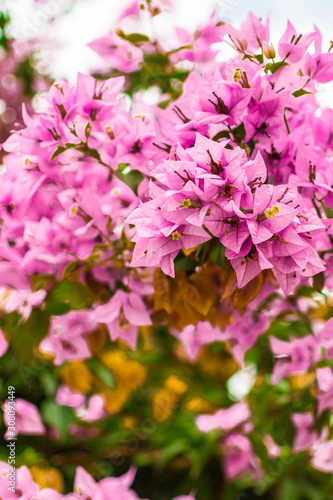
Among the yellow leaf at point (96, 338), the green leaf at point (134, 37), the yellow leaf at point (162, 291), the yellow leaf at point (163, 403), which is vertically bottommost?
the yellow leaf at point (163, 403)

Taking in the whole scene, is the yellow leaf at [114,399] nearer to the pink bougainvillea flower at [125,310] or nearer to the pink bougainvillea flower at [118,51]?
the pink bougainvillea flower at [125,310]

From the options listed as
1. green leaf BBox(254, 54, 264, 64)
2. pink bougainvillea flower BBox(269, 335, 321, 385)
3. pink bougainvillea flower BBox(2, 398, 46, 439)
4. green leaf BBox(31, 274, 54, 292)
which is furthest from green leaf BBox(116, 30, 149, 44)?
pink bougainvillea flower BBox(2, 398, 46, 439)

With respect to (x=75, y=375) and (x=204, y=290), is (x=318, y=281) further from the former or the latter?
(x=75, y=375)

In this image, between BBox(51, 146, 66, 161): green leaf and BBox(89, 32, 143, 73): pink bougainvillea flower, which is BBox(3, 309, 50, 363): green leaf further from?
BBox(89, 32, 143, 73): pink bougainvillea flower

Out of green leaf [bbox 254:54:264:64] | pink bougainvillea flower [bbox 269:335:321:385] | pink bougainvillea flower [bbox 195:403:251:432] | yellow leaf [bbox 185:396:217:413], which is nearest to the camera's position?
green leaf [bbox 254:54:264:64]

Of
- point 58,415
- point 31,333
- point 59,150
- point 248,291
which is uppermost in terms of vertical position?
point 59,150

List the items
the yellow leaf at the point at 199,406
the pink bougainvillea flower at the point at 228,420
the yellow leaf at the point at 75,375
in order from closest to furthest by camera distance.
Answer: the pink bougainvillea flower at the point at 228,420 < the yellow leaf at the point at 75,375 < the yellow leaf at the point at 199,406

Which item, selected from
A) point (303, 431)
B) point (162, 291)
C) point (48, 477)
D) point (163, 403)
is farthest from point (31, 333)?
point (163, 403)

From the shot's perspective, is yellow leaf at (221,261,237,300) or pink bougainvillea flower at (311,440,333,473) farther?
pink bougainvillea flower at (311,440,333,473)

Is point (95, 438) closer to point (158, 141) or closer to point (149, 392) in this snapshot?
point (149, 392)

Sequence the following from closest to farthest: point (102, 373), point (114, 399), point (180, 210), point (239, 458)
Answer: point (180, 210)
point (102, 373)
point (239, 458)
point (114, 399)

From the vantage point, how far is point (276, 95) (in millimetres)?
528

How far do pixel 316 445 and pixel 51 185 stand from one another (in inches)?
26.1

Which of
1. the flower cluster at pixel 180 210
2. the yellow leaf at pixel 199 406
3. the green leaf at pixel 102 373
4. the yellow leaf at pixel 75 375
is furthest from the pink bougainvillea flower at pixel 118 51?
the yellow leaf at pixel 199 406
